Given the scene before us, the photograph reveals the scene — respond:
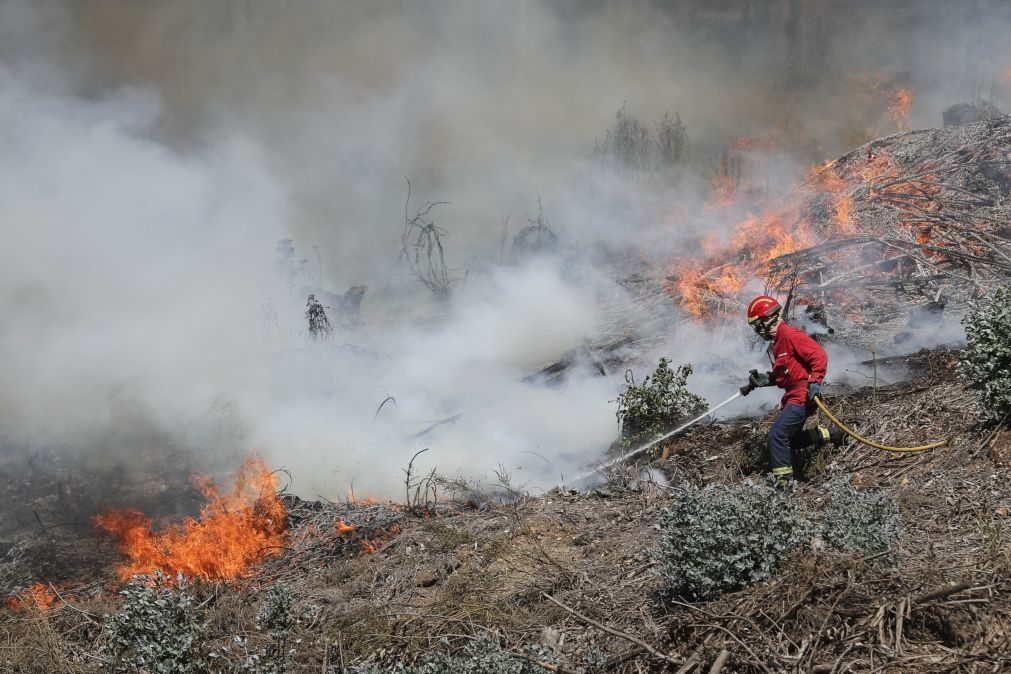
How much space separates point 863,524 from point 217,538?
20.3 feet

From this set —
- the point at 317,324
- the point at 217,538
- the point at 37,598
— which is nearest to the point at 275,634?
the point at 217,538

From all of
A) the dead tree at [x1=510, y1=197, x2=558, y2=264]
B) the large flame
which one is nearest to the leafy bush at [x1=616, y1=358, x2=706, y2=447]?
the large flame

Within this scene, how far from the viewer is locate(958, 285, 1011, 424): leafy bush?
5371mm

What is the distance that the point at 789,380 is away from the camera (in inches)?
239

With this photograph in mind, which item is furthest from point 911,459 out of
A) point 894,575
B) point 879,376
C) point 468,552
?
point 468,552

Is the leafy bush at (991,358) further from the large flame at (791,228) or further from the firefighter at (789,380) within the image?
the large flame at (791,228)

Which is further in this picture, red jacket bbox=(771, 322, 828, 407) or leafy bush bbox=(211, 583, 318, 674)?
red jacket bbox=(771, 322, 828, 407)

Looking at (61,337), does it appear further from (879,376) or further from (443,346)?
(879,376)

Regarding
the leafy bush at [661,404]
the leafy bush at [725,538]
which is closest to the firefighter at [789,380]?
the leafy bush at [725,538]

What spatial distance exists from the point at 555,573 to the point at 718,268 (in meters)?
10.7

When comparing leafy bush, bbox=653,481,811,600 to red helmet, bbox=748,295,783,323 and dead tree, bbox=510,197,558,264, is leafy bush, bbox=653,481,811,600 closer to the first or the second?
red helmet, bbox=748,295,783,323

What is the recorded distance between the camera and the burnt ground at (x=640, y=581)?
3504 millimetres

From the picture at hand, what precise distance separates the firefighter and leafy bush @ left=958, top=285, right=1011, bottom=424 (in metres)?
1.06

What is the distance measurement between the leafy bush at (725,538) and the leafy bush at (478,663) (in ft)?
3.14
